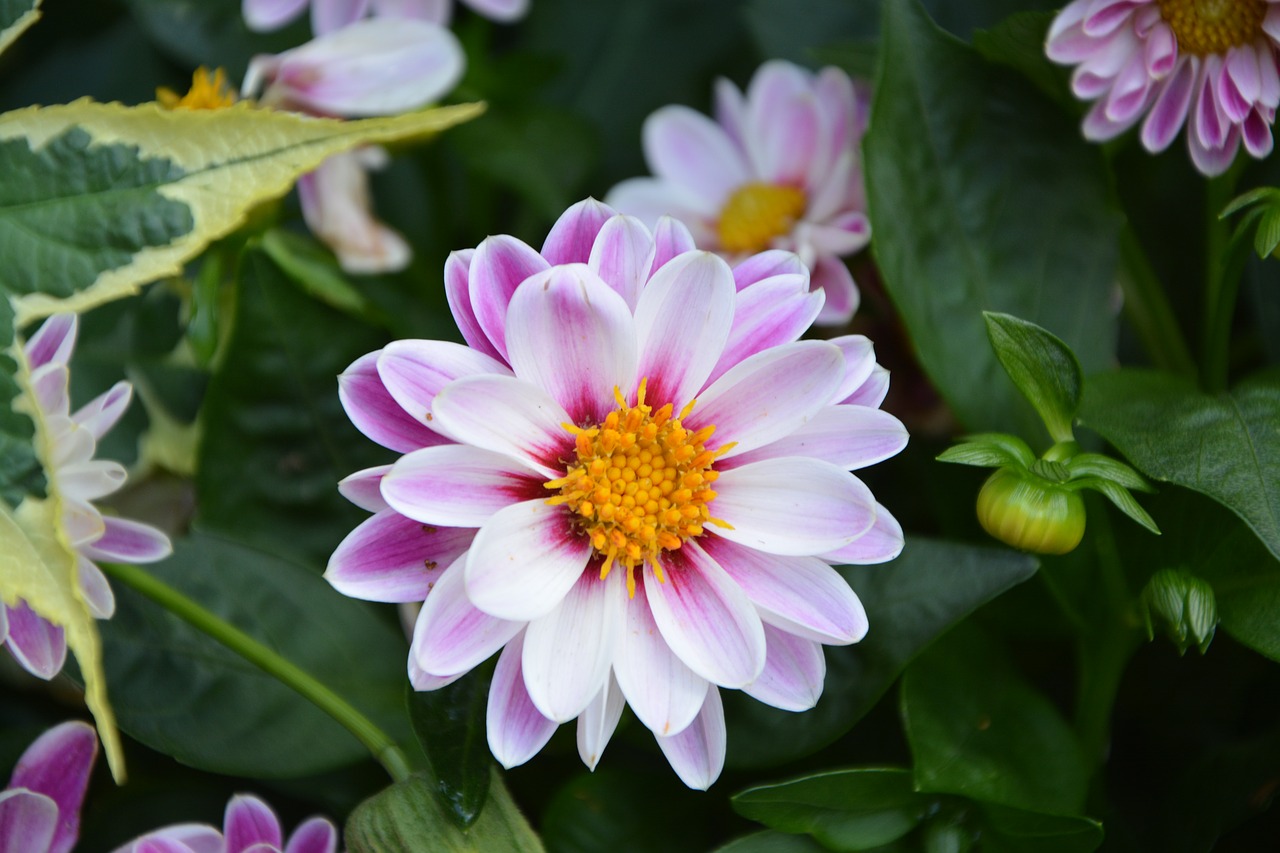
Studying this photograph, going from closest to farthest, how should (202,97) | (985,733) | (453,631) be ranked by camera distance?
(453,631) → (985,733) → (202,97)

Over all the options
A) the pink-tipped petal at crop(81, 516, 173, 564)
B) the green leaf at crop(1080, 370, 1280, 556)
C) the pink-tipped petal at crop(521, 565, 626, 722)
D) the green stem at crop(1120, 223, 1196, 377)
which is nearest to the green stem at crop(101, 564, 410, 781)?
the pink-tipped petal at crop(81, 516, 173, 564)

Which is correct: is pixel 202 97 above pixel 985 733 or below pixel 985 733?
above

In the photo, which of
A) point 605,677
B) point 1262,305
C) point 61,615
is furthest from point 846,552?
point 1262,305

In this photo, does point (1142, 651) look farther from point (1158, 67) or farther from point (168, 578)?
point (168, 578)

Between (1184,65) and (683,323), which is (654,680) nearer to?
(683,323)

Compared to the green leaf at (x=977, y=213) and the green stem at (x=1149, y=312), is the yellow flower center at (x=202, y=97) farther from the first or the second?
the green stem at (x=1149, y=312)

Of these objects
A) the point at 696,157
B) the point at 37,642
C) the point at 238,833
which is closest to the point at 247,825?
the point at 238,833
